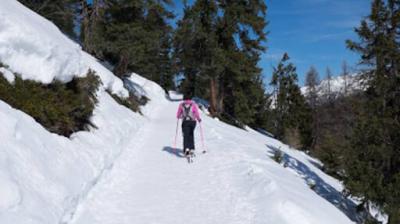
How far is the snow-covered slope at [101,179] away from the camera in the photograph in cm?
507

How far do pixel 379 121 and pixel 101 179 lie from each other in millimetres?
8768

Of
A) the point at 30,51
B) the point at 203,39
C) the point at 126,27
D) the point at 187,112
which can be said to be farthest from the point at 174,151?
the point at 203,39

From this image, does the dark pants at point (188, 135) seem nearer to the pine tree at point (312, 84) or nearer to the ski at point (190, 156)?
the ski at point (190, 156)

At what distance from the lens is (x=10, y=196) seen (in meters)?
4.31

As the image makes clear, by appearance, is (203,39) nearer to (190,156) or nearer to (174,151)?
(174,151)

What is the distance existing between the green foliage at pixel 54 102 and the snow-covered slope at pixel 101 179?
0.39 m

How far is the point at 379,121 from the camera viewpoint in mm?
11047

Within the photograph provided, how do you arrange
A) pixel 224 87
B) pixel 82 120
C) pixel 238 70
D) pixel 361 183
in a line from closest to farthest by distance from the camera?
pixel 82 120, pixel 361 183, pixel 238 70, pixel 224 87

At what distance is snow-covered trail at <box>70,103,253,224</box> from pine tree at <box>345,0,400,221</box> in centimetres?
502

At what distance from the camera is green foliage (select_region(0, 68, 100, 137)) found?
7.10 metres

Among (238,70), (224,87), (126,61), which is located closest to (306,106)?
(224,87)

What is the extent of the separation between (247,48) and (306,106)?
17281 mm

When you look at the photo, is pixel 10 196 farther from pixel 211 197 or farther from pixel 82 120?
pixel 82 120

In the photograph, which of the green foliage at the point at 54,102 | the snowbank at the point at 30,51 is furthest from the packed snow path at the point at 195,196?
the snowbank at the point at 30,51
